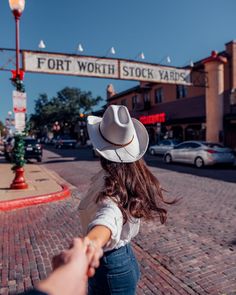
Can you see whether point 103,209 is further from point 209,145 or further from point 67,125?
point 67,125

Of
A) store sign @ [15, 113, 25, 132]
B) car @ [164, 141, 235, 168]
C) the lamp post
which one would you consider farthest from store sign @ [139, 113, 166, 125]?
store sign @ [15, 113, 25, 132]

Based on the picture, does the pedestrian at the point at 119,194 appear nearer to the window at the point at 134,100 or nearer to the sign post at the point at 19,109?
the sign post at the point at 19,109

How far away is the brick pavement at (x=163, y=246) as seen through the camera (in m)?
3.48

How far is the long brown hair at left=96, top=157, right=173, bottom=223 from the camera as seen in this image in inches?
68.6

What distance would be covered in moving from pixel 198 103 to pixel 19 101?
65.9ft

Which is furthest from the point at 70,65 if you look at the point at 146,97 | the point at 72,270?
the point at 146,97

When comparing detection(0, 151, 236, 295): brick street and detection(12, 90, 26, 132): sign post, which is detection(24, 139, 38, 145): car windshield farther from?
detection(0, 151, 236, 295): brick street

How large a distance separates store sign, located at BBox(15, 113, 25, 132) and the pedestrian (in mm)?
7789

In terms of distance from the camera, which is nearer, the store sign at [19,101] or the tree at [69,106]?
the store sign at [19,101]

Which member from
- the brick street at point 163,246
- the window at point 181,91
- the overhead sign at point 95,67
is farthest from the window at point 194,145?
the window at point 181,91

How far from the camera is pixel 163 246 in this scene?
4613 millimetres

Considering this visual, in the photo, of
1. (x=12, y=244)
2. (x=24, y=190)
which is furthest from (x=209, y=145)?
(x=12, y=244)

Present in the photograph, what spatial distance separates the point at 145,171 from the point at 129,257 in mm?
573

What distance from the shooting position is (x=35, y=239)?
4.99m
